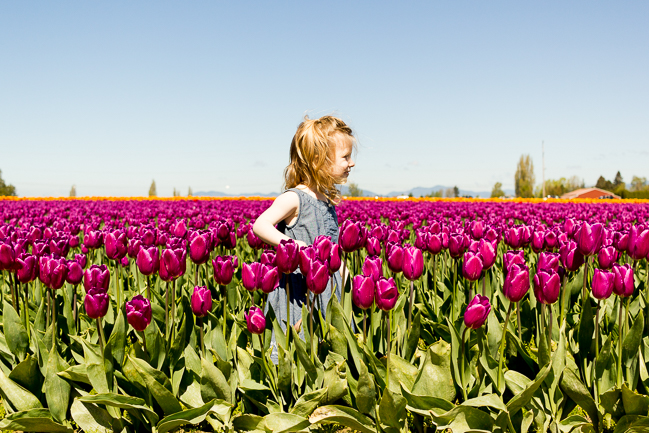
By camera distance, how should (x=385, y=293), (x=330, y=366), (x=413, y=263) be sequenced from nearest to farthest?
(x=385, y=293)
(x=330, y=366)
(x=413, y=263)

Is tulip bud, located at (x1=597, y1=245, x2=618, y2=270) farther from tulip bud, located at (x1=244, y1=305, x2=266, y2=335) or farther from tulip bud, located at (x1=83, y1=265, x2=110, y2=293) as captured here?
tulip bud, located at (x1=83, y1=265, x2=110, y2=293)

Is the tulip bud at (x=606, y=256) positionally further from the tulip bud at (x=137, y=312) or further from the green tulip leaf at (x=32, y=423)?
the green tulip leaf at (x=32, y=423)

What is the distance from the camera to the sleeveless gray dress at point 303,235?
3.65 m

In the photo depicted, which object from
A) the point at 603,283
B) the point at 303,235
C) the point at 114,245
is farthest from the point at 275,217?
the point at 603,283

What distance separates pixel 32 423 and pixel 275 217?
6.38 ft

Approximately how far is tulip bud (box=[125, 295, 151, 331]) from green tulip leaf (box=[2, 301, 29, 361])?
3.68ft

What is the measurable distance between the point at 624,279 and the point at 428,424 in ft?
4.30

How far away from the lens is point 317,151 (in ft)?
12.6

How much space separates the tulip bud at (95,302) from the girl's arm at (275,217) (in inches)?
47.8

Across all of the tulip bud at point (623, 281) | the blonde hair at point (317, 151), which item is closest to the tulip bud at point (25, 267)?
the blonde hair at point (317, 151)

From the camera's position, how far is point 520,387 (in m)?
2.53

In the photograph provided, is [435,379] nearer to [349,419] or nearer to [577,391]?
[349,419]

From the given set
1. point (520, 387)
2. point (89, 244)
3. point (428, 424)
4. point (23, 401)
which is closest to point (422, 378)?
point (428, 424)

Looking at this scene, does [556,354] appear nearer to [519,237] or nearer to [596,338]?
[596,338]
